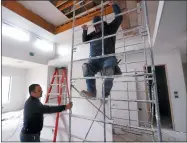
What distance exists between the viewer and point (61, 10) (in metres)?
1.61

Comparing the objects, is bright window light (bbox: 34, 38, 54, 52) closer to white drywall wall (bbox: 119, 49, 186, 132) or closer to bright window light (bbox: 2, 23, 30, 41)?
bright window light (bbox: 2, 23, 30, 41)

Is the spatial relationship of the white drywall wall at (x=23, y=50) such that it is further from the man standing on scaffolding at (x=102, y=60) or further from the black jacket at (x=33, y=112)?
the man standing on scaffolding at (x=102, y=60)

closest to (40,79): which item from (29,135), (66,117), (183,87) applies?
(66,117)

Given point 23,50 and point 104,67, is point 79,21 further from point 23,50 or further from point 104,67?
point 104,67

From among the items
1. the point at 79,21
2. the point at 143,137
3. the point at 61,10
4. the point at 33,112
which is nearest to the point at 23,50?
the point at 79,21

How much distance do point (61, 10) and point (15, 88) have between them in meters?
2.99

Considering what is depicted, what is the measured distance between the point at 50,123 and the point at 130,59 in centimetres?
223

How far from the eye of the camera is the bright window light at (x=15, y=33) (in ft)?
9.06

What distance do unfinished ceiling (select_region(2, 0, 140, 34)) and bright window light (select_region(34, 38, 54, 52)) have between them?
2.04ft

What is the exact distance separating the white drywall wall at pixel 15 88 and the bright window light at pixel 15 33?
3.97ft

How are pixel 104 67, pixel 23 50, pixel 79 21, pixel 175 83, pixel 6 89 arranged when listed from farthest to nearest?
pixel 6 89 → pixel 23 50 → pixel 79 21 → pixel 175 83 → pixel 104 67

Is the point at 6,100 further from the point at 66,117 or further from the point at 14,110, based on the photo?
the point at 66,117

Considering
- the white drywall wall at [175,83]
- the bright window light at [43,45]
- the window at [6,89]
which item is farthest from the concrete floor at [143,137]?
the bright window light at [43,45]

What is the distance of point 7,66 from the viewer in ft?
12.0
